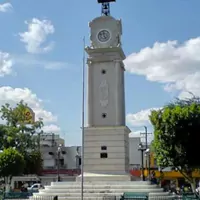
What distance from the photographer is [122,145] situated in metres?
33.9

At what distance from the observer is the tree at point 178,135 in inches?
1208

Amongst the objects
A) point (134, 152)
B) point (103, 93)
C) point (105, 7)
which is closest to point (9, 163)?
point (103, 93)

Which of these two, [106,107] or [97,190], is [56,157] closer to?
[106,107]

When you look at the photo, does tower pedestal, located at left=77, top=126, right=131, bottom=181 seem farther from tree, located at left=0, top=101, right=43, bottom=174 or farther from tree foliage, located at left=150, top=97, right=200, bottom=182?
tree, located at left=0, top=101, right=43, bottom=174

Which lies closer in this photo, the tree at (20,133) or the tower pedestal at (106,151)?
the tower pedestal at (106,151)

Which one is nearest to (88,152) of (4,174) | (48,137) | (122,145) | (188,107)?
(122,145)

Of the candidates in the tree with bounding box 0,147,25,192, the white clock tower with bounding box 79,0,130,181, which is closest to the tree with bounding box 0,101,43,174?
the tree with bounding box 0,147,25,192

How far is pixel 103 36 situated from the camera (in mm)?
36281

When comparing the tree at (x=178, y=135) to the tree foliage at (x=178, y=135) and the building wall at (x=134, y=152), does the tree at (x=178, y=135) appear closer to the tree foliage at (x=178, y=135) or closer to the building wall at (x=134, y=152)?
the tree foliage at (x=178, y=135)

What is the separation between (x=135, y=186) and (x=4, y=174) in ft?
56.7

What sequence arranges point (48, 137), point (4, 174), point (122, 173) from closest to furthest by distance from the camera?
point (122, 173), point (4, 174), point (48, 137)

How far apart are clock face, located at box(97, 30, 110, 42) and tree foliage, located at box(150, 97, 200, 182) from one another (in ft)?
27.9

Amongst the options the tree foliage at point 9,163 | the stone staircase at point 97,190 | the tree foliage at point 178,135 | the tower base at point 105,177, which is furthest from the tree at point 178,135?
the tree foliage at point 9,163

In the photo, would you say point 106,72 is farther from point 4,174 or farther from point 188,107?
point 4,174
